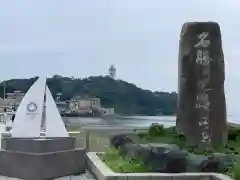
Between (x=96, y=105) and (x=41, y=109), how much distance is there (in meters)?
15.0

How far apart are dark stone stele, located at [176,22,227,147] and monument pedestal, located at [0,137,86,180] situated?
9.58 feet

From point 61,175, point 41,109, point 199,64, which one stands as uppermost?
point 199,64

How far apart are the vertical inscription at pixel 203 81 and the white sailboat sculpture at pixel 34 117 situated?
322 cm

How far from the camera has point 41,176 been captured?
10742 millimetres

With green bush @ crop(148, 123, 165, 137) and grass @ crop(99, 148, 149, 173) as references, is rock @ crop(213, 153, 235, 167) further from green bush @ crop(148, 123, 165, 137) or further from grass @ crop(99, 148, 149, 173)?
green bush @ crop(148, 123, 165, 137)

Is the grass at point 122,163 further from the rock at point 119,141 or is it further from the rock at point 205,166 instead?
the rock at point 205,166

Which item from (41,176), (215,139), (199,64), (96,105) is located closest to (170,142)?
(215,139)

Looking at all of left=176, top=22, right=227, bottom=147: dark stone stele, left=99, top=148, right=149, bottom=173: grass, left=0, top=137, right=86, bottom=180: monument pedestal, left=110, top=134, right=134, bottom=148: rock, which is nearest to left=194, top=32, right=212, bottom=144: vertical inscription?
left=176, top=22, right=227, bottom=147: dark stone stele

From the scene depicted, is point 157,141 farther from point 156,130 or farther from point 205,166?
point 205,166

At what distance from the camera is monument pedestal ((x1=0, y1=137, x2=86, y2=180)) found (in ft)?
35.4

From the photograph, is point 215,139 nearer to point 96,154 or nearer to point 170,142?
point 170,142

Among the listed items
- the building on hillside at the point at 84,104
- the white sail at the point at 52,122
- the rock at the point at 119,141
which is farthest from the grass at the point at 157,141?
the building on hillside at the point at 84,104

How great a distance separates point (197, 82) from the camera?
13.2 metres

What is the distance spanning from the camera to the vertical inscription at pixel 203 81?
13117mm
